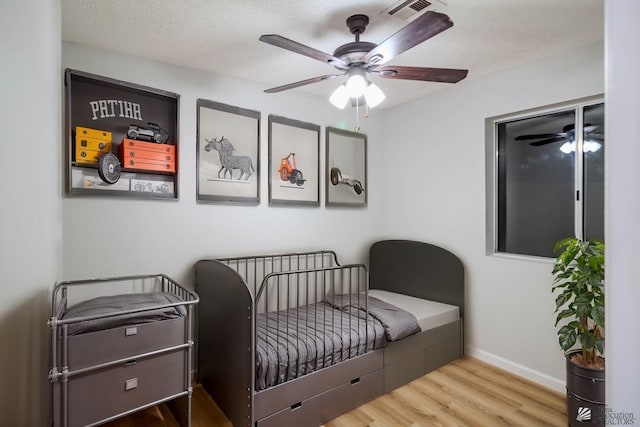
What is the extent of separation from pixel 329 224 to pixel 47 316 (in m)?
2.27

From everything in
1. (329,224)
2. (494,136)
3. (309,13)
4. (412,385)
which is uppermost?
(309,13)

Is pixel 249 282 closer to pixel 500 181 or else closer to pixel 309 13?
pixel 309 13

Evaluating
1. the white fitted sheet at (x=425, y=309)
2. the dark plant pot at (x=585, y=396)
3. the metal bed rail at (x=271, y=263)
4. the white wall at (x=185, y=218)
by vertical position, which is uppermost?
the white wall at (x=185, y=218)

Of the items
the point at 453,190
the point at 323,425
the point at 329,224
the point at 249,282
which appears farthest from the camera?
the point at 329,224

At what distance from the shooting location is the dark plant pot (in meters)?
1.80

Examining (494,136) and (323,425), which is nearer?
(323,425)

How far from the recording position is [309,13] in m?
1.83

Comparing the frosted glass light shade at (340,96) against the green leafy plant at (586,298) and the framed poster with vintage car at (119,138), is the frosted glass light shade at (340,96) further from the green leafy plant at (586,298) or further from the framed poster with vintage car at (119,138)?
the green leafy plant at (586,298)

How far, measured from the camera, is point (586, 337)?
186 centimetres

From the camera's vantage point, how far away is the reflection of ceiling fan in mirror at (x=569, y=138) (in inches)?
91.0

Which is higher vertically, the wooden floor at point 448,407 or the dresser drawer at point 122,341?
the dresser drawer at point 122,341

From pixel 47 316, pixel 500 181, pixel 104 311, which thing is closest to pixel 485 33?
pixel 500 181

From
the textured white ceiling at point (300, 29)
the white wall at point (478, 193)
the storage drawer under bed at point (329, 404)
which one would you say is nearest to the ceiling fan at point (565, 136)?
the white wall at point (478, 193)

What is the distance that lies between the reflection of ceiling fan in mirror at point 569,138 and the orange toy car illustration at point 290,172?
73.8 inches
